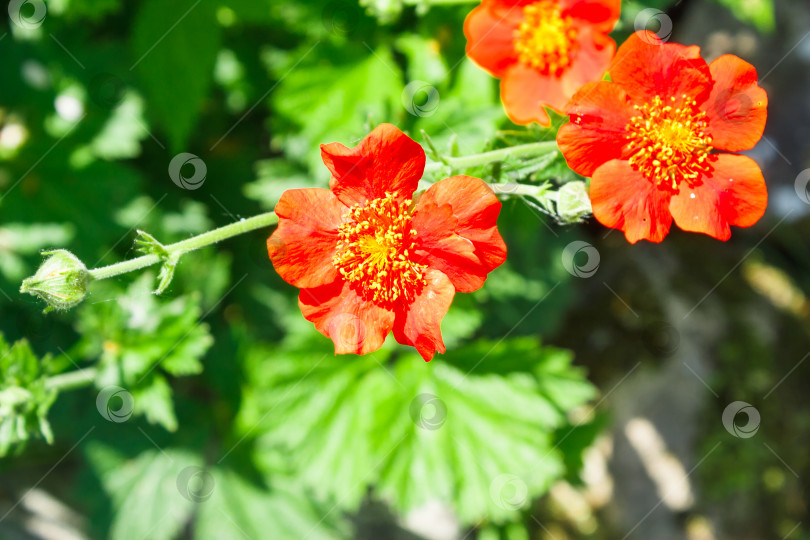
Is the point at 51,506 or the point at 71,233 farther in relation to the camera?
the point at 51,506

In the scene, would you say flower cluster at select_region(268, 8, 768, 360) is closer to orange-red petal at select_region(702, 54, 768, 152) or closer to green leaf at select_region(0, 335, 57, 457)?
orange-red petal at select_region(702, 54, 768, 152)

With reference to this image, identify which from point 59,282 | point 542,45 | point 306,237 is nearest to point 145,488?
point 59,282

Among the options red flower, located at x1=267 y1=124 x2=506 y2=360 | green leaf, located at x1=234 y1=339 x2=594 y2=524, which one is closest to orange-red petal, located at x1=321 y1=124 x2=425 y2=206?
red flower, located at x1=267 y1=124 x2=506 y2=360

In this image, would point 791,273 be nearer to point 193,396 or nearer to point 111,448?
point 193,396

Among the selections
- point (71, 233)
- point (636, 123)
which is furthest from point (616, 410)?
point (71, 233)

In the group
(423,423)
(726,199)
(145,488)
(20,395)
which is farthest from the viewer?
(145,488)

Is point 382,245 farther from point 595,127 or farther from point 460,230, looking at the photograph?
point 595,127
